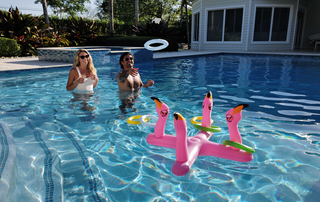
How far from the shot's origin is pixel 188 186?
7.89 ft

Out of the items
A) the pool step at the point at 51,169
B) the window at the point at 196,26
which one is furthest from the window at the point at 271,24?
the pool step at the point at 51,169

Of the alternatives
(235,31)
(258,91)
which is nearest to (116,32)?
(235,31)

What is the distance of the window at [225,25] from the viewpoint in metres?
17.8

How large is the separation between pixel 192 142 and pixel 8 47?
1348cm

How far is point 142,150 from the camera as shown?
10.2 ft

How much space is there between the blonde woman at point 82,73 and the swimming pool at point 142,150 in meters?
0.40

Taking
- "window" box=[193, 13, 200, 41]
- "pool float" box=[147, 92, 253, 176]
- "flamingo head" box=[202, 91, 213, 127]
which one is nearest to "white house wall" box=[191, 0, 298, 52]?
"window" box=[193, 13, 200, 41]

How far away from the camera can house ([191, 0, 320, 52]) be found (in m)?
17.1

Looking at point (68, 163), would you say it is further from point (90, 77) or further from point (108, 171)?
point (90, 77)

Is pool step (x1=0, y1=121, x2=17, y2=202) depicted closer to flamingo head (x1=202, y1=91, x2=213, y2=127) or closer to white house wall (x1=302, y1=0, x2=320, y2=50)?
flamingo head (x1=202, y1=91, x2=213, y2=127)

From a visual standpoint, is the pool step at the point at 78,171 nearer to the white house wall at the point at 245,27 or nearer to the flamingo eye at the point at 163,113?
the flamingo eye at the point at 163,113

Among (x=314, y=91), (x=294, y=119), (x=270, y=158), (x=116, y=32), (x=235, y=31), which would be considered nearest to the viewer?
(x=270, y=158)

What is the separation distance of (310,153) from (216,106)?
222cm

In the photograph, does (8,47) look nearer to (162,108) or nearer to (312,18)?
(162,108)
